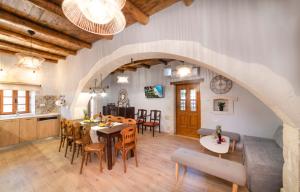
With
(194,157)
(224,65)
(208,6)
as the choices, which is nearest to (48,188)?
(194,157)

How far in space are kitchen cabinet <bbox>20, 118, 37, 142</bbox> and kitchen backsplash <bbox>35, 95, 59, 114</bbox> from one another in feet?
2.08

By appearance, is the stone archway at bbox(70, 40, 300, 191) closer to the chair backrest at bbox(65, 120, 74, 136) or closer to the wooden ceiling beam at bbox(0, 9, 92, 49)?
the wooden ceiling beam at bbox(0, 9, 92, 49)

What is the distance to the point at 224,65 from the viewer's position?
69.2 inches

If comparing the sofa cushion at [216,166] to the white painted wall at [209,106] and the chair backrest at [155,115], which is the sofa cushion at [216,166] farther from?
the chair backrest at [155,115]

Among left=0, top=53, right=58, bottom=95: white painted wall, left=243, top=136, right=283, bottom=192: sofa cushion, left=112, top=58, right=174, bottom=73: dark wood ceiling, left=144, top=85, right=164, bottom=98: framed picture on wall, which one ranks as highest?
left=112, top=58, right=174, bottom=73: dark wood ceiling

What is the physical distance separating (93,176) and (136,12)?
10.0ft

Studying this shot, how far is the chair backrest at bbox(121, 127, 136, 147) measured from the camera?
265cm

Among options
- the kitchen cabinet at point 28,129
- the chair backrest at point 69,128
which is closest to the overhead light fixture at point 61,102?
the kitchen cabinet at point 28,129

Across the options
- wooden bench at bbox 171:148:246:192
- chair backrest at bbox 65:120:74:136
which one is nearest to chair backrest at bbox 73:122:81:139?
chair backrest at bbox 65:120:74:136

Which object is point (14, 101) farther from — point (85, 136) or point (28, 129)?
point (85, 136)

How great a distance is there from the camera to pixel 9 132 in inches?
152

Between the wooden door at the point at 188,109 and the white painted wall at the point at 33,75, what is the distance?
495 cm

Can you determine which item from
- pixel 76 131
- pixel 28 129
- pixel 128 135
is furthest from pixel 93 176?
pixel 28 129

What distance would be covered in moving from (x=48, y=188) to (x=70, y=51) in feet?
12.2
